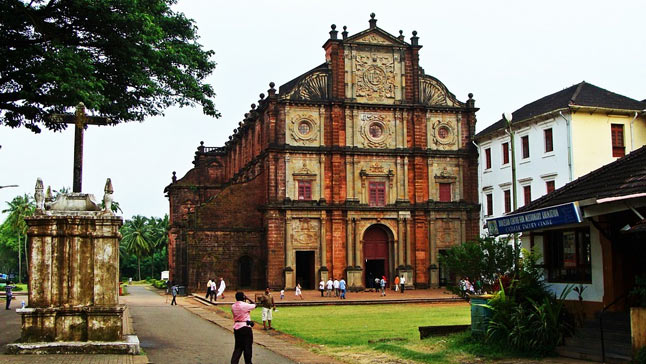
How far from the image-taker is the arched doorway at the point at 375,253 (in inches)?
1854

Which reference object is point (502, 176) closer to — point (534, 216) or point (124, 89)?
point (124, 89)

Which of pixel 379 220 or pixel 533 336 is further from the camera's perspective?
pixel 379 220

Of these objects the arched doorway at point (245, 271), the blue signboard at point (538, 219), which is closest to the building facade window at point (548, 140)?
the arched doorway at point (245, 271)

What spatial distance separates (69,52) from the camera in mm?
20438

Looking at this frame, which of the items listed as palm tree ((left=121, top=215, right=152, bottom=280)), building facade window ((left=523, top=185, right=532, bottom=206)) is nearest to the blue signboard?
building facade window ((left=523, top=185, right=532, bottom=206))

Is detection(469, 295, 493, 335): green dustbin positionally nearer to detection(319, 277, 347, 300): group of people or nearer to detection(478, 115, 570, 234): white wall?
detection(319, 277, 347, 300): group of people

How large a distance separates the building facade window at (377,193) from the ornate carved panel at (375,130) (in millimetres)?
2555

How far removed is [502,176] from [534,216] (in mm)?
30559

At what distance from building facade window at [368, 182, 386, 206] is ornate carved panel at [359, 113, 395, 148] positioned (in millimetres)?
2555

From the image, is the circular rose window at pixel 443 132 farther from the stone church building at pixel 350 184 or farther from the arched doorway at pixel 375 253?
the arched doorway at pixel 375 253

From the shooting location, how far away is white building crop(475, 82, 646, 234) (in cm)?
3753

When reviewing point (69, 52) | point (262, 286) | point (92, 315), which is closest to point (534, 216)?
point (92, 315)

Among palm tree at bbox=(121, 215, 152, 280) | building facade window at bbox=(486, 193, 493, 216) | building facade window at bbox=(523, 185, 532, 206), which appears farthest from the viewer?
palm tree at bbox=(121, 215, 152, 280)

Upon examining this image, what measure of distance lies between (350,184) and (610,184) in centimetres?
3174
